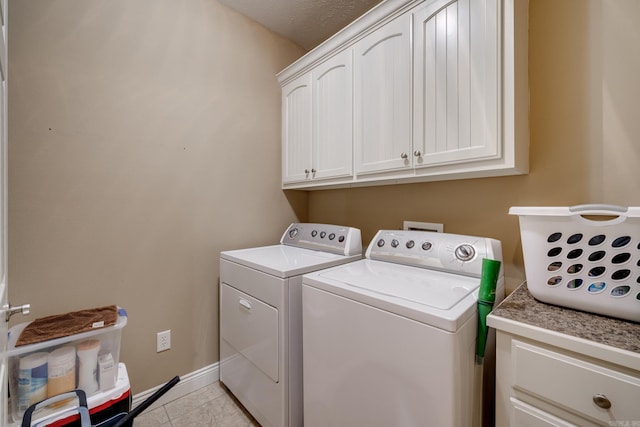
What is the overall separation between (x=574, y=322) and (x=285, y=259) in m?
1.22

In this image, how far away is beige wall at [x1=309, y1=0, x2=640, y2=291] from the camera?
3.39ft

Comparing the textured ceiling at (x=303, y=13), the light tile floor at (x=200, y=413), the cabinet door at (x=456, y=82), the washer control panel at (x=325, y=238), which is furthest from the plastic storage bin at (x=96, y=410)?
the textured ceiling at (x=303, y=13)

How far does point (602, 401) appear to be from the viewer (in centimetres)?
64

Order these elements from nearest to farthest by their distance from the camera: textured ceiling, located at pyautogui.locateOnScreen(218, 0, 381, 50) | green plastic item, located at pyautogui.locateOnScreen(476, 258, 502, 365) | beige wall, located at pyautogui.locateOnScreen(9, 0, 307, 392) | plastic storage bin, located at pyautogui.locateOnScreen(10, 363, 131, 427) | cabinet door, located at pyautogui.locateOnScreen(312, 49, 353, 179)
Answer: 1. green plastic item, located at pyautogui.locateOnScreen(476, 258, 502, 365)
2. plastic storage bin, located at pyautogui.locateOnScreen(10, 363, 131, 427)
3. beige wall, located at pyautogui.locateOnScreen(9, 0, 307, 392)
4. cabinet door, located at pyautogui.locateOnScreen(312, 49, 353, 179)
5. textured ceiling, located at pyautogui.locateOnScreen(218, 0, 381, 50)

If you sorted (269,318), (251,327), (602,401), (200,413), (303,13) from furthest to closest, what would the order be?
1. (303,13)
2. (200,413)
3. (251,327)
4. (269,318)
5. (602,401)

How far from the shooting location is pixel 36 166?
1271 mm

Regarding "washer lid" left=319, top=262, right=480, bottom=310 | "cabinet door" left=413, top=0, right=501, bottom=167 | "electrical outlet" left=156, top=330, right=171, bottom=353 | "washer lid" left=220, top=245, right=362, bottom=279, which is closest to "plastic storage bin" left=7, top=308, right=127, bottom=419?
"electrical outlet" left=156, top=330, right=171, bottom=353

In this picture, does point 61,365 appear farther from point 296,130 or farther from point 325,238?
point 296,130

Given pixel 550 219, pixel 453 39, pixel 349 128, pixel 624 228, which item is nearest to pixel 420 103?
pixel 453 39

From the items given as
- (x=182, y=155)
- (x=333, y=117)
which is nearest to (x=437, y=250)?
(x=333, y=117)

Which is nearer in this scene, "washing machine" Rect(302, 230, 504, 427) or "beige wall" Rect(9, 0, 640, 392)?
"washing machine" Rect(302, 230, 504, 427)

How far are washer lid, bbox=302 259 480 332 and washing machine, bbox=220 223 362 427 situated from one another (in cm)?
21

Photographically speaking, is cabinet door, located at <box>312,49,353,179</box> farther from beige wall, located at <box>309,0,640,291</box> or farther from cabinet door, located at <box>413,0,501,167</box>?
beige wall, located at <box>309,0,640,291</box>

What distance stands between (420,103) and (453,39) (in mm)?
279
